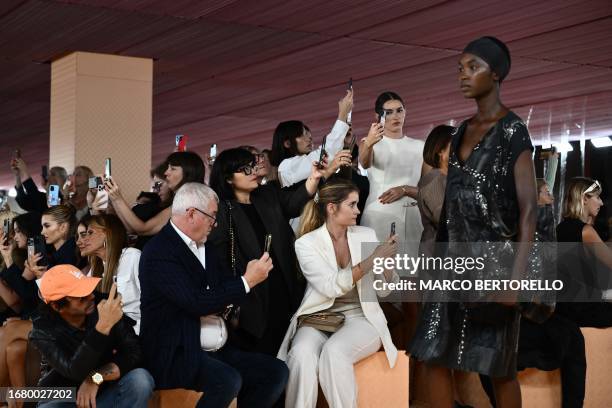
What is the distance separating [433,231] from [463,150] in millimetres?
1960

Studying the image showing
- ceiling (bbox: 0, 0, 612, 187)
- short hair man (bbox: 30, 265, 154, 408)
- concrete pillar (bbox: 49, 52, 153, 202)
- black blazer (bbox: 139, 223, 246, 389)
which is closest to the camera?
short hair man (bbox: 30, 265, 154, 408)

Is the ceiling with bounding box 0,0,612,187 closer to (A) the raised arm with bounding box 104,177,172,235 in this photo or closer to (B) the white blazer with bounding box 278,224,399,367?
(A) the raised arm with bounding box 104,177,172,235

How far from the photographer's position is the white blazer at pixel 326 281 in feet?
16.3

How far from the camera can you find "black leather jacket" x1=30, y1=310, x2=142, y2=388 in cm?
394

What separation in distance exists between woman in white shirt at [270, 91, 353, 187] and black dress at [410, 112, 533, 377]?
1974 millimetres

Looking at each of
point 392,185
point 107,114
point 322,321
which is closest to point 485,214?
point 322,321

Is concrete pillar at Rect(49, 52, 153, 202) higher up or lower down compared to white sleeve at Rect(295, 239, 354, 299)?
higher up

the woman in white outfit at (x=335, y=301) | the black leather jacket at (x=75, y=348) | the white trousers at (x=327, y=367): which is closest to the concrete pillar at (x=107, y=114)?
the woman in white outfit at (x=335, y=301)

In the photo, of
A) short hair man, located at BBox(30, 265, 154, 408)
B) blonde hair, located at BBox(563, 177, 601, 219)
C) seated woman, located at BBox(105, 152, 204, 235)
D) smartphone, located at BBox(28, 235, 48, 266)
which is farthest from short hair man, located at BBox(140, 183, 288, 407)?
blonde hair, located at BBox(563, 177, 601, 219)

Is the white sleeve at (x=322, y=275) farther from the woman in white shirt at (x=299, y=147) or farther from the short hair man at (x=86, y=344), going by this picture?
the short hair man at (x=86, y=344)

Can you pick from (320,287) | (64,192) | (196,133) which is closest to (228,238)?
(320,287)

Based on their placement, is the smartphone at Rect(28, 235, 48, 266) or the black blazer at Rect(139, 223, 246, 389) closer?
the black blazer at Rect(139, 223, 246, 389)

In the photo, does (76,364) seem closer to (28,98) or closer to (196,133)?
(28,98)

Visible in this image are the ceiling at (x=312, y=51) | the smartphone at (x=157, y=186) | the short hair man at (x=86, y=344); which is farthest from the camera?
the ceiling at (x=312, y=51)
